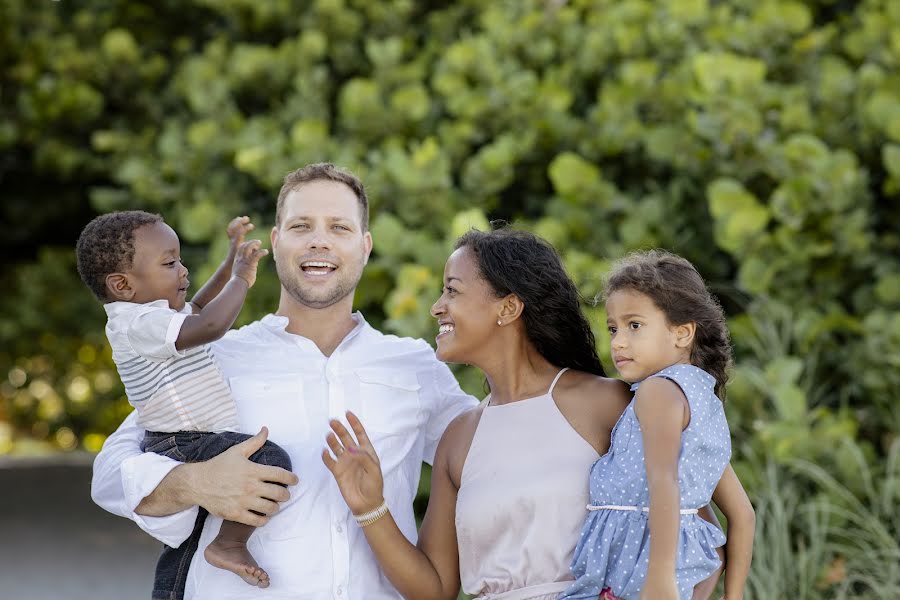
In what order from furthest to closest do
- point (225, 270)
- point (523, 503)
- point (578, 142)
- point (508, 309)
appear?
point (578, 142) < point (225, 270) < point (508, 309) < point (523, 503)

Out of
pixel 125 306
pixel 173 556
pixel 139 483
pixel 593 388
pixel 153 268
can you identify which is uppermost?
pixel 153 268

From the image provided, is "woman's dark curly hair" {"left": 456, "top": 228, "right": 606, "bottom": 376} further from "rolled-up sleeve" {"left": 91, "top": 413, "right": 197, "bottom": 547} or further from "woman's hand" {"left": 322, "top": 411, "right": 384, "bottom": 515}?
"rolled-up sleeve" {"left": 91, "top": 413, "right": 197, "bottom": 547}

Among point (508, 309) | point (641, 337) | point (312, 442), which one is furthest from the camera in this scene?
point (312, 442)

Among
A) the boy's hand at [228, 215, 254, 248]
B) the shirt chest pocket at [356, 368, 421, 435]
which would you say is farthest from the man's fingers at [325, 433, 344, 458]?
the boy's hand at [228, 215, 254, 248]

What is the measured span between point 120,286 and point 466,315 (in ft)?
3.02

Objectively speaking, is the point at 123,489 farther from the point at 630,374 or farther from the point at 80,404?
the point at 80,404

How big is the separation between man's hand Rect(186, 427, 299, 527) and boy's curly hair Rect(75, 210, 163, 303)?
0.58 meters

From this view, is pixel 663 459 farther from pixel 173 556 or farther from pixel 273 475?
pixel 173 556

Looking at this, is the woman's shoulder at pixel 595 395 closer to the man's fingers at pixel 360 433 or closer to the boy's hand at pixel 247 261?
the man's fingers at pixel 360 433

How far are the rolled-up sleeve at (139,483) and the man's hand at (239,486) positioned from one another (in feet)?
0.32

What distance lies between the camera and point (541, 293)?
9.64ft

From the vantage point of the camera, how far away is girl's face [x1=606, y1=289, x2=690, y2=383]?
8.55 feet

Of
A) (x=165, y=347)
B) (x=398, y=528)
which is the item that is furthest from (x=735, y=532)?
(x=165, y=347)

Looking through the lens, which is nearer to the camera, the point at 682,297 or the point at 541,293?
the point at 682,297
